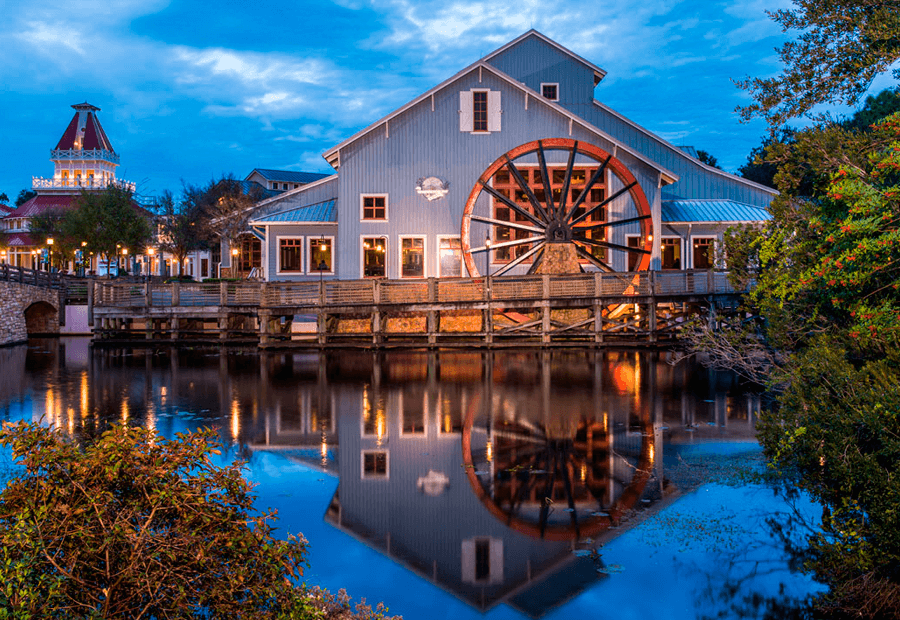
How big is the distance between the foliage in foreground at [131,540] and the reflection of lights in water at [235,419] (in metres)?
7.59

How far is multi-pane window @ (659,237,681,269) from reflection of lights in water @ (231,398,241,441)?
776 inches

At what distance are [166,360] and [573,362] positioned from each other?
39.2ft

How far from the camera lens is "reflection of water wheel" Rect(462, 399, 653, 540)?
24.0 ft

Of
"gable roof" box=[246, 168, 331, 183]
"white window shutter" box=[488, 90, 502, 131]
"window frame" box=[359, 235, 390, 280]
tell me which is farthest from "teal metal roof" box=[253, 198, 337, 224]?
"gable roof" box=[246, 168, 331, 183]

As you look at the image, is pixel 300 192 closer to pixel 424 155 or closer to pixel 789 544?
pixel 424 155

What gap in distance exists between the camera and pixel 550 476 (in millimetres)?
8828

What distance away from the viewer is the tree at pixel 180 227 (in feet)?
154

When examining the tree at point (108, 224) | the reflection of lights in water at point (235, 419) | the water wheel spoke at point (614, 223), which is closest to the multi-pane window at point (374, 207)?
the water wheel spoke at point (614, 223)

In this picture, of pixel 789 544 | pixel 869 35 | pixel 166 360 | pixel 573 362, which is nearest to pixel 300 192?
pixel 166 360

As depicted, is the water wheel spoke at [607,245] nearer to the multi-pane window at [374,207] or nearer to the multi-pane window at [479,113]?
the multi-pane window at [479,113]

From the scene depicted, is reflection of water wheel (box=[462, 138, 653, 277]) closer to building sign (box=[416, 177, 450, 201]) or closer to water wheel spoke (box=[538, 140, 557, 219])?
water wheel spoke (box=[538, 140, 557, 219])

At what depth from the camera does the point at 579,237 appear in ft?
87.7

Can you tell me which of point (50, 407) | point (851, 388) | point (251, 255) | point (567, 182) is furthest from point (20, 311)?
point (851, 388)

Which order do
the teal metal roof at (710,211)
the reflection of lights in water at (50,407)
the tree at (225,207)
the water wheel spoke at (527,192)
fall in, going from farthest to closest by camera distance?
the tree at (225,207) → the teal metal roof at (710,211) → the water wheel spoke at (527,192) → the reflection of lights in water at (50,407)
